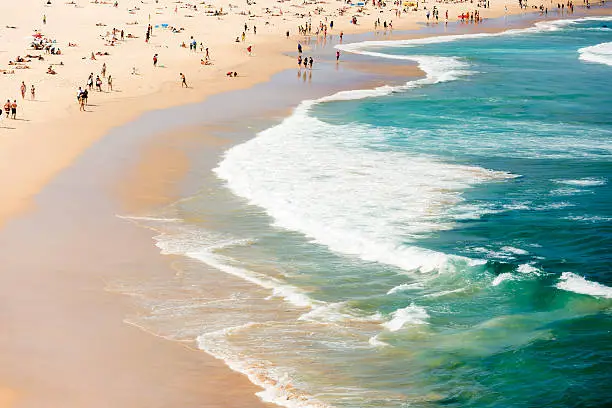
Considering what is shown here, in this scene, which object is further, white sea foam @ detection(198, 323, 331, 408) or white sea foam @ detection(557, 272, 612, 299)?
white sea foam @ detection(557, 272, 612, 299)

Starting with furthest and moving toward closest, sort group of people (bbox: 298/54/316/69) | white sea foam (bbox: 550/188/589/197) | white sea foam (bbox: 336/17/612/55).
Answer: white sea foam (bbox: 336/17/612/55) < group of people (bbox: 298/54/316/69) < white sea foam (bbox: 550/188/589/197)

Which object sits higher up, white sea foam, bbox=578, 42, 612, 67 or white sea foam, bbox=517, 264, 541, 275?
white sea foam, bbox=578, 42, 612, 67

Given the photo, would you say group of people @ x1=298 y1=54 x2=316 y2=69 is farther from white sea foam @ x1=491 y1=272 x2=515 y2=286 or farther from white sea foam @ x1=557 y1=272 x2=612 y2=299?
white sea foam @ x1=557 y1=272 x2=612 y2=299

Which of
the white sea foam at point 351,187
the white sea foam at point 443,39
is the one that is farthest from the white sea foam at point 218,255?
the white sea foam at point 443,39

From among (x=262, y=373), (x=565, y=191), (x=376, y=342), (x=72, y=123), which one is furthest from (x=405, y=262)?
(x=72, y=123)

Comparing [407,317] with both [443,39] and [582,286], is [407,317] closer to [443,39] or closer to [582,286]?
[582,286]

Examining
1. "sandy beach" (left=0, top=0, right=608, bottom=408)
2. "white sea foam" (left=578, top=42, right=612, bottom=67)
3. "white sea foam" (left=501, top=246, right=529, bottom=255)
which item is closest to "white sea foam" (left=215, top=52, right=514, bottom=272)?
"white sea foam" (left=501, top=246, right=529, bottom=255)

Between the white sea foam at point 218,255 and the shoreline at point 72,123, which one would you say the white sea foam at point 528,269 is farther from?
the shoreline at point 72,123
